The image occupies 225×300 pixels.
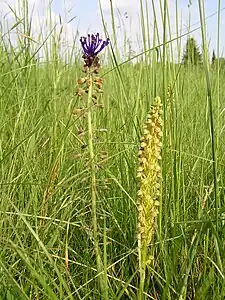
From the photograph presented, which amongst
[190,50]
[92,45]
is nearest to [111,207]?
[92,45]

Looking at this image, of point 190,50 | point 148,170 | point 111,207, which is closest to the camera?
point 148,170

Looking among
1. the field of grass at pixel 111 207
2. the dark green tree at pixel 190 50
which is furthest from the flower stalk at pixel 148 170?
the dark green tree at pixel 190 50

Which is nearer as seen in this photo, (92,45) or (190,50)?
(92,45)

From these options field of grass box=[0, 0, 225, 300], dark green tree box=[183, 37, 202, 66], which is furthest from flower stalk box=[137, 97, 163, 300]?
dark green tree box=[183, 37, 202, 66]

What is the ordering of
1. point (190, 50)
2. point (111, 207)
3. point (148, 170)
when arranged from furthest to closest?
point (190, 50) → point (111, 207) → point (148, 170)

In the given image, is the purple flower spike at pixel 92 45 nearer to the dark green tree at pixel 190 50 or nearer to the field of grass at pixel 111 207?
the field of grass at pixel 111 207

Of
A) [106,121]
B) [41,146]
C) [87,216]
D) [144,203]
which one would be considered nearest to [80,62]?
[106,121]

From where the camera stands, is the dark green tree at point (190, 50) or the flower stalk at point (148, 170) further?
the dark green tree at point (190, 50)

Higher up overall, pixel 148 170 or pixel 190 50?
pixel 190 50

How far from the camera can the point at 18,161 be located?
142 centimetres

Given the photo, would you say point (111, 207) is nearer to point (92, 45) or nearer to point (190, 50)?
point (92, 45)

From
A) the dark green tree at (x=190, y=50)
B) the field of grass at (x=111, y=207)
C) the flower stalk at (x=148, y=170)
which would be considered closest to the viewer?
the flower stalk at (x=148, y=170)

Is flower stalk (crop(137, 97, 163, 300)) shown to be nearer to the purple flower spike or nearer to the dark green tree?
the purple flower spike

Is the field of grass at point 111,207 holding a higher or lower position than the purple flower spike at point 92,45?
lower
